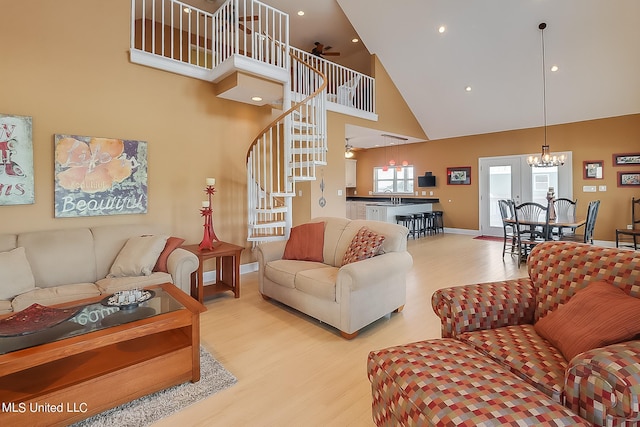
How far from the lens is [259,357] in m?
2.53

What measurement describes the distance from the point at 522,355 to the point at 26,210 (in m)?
4.35

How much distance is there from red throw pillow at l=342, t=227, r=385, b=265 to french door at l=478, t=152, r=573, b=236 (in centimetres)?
648

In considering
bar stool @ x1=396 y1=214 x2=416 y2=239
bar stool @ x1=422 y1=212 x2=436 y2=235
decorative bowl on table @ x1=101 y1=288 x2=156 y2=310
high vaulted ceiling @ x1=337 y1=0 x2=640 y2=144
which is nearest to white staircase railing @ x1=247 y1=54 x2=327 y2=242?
decorative bowl on table @ x1=101 y1=288 x2=156 y2=310

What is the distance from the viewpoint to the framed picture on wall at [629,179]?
6.45 metres

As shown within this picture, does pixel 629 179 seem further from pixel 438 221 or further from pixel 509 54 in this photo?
pixel 438 221

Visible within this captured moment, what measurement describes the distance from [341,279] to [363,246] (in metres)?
0.50

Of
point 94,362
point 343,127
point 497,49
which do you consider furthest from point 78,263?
point 497,49

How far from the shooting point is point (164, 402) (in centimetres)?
199

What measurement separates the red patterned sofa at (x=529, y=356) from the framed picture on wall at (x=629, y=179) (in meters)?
6.58

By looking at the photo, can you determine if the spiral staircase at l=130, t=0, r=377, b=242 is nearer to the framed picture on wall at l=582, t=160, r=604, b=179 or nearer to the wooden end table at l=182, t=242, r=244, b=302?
the wooden end table at l=182, t=242, r=244, b=302

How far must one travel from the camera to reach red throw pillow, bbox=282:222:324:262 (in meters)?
3.66

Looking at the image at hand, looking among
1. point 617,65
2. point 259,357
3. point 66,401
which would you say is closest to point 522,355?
point 259,357

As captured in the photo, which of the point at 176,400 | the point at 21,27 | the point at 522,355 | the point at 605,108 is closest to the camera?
the point at 522,355

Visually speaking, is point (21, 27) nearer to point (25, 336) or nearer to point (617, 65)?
point (25, 336)
